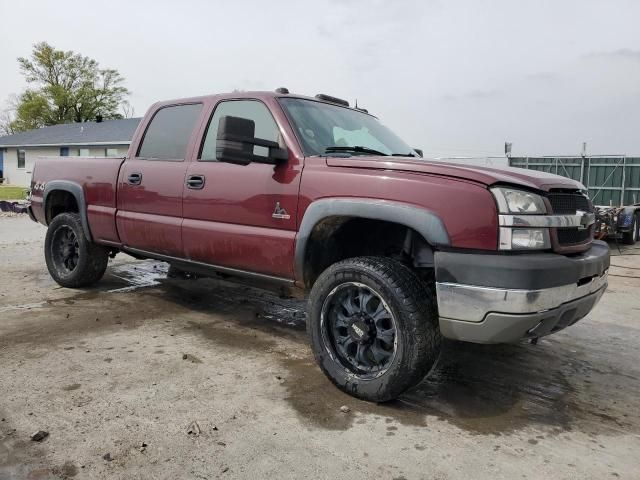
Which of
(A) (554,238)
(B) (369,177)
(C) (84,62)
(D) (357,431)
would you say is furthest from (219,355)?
(C) (84,62)

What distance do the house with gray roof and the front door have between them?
2678 centimetres

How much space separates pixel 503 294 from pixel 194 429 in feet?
5.72

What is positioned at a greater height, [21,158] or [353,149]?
[21,158]

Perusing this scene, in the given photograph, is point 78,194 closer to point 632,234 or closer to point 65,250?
point 65,250

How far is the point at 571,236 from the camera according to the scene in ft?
10.1

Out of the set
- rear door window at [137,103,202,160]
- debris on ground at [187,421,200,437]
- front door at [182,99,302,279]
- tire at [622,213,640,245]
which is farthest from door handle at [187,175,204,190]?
tire at [622,213,640,245]

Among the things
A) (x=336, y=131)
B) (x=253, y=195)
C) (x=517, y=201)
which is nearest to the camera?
(x=517, y=201)

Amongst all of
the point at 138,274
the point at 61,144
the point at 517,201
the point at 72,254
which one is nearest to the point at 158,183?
the point at 72,254

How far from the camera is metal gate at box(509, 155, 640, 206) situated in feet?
44.3

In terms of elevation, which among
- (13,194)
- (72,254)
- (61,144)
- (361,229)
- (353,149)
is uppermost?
(61,144)

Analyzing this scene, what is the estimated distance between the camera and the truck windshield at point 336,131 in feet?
12.2

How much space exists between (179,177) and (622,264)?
8.04 m

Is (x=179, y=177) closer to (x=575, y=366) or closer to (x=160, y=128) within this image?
(x=160, y=128)

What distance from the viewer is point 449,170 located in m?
2.90
